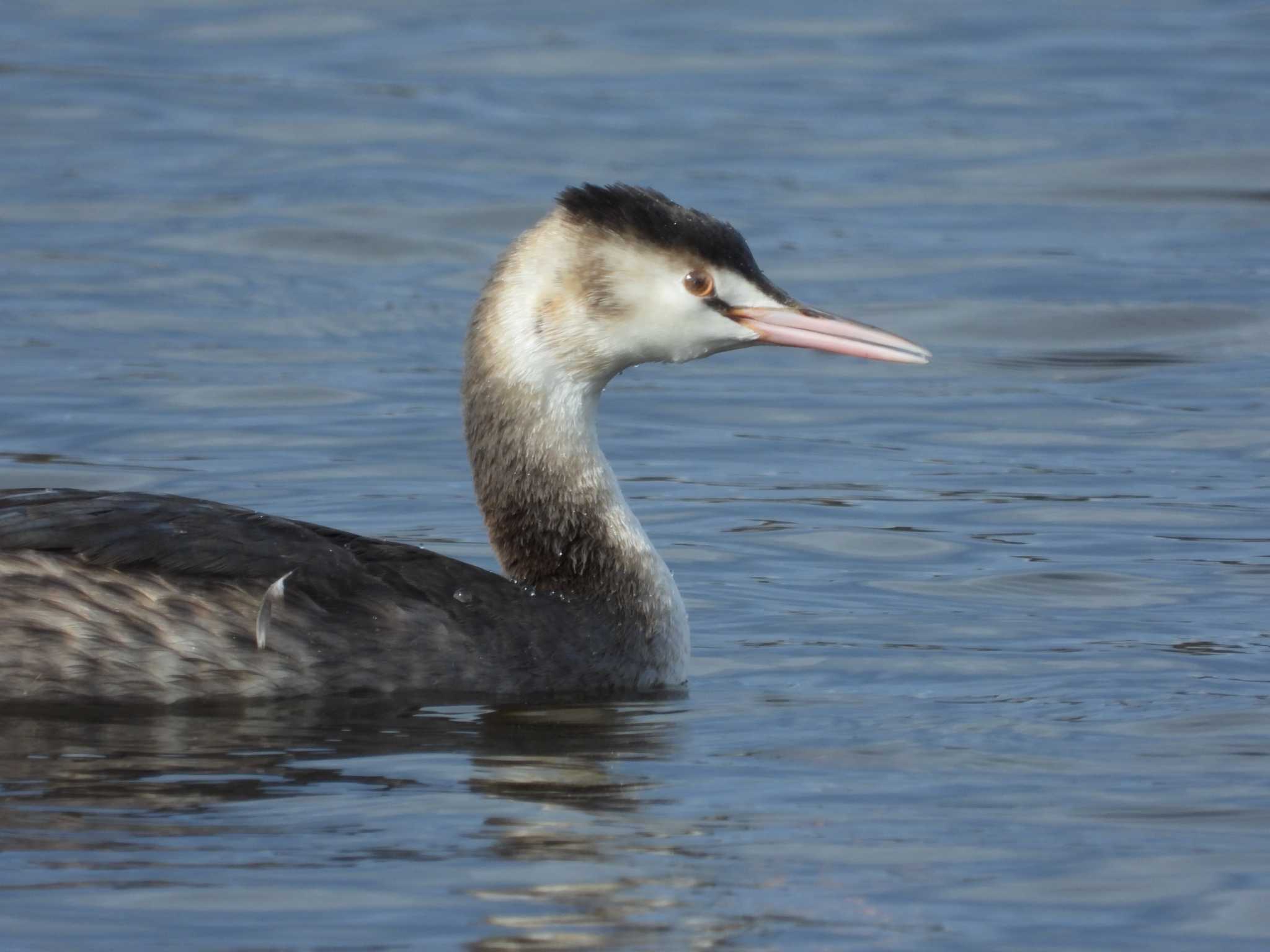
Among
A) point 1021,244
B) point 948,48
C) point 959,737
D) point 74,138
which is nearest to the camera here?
point 959,737

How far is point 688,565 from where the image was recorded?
9602 millimetres

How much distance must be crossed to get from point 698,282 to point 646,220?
25 cm

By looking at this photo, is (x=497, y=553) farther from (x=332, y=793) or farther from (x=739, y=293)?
(x=332, y=793)

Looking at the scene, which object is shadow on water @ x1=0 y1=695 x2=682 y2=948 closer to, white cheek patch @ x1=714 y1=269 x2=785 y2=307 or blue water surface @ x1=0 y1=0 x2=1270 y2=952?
blue water surface @ x1=0 y1=0 x2=1270 y2=952

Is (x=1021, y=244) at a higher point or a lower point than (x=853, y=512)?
higher

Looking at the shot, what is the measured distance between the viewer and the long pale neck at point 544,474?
26.3 feet

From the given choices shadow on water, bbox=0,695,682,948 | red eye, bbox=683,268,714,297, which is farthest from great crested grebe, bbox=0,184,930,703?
shadow on water, bbox=0,695,682,948

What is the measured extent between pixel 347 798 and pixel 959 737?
1.71m

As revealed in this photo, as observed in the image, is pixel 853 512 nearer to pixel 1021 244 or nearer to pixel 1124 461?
pixel 1124 461

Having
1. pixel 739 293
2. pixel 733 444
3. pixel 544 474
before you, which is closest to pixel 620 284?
pixel 739 293

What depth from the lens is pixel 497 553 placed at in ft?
27.1

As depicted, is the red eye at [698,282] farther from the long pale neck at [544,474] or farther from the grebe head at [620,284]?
the long pale neck at [544,474]

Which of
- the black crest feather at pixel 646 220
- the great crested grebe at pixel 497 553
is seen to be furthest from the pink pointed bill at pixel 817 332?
the black crest feather at pixel 646 220

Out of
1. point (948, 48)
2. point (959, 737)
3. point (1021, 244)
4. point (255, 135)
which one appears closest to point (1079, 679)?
point (959, 737)
